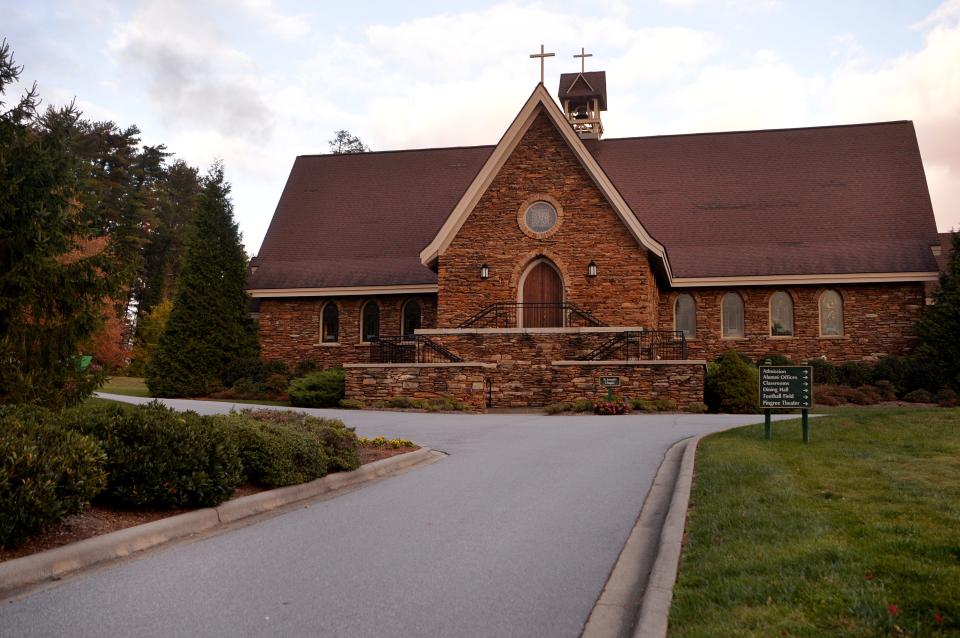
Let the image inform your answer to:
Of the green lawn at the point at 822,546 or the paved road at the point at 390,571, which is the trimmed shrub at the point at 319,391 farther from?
the green lawn at the point at 822,546

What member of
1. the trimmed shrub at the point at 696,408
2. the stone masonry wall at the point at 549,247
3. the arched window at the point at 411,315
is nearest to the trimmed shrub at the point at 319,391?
the stone masonry wall at the point at 549,247

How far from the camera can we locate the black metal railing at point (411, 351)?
25.8 m

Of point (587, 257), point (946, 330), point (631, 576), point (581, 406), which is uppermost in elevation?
point (587, 257)

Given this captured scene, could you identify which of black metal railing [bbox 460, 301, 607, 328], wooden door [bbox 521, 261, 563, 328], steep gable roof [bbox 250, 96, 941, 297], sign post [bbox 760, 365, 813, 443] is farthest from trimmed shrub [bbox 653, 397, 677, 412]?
steep gable roof [bbox 250, 96, 941, 297]

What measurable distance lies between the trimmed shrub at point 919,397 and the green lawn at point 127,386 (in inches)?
1011

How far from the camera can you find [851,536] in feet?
21.3

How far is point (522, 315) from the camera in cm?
2803

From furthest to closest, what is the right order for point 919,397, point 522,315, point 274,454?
point 522,315
point 919,397
point 274,454

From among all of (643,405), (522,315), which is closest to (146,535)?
(643,405)

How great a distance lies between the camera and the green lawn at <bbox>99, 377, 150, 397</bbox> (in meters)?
33.0

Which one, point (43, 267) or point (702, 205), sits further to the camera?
point (702, 205)

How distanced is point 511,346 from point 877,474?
633 inches

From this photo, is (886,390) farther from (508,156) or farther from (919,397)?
(508,156)

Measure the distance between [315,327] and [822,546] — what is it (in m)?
30.0
